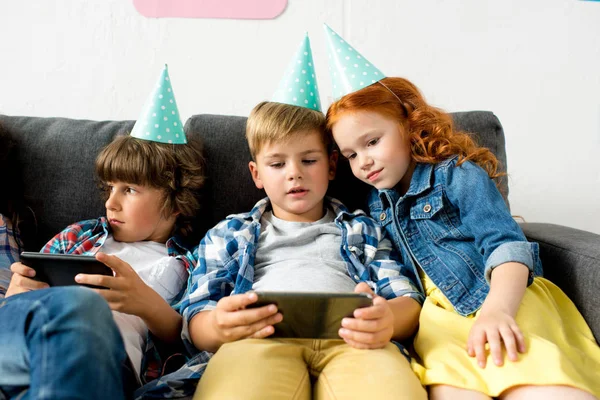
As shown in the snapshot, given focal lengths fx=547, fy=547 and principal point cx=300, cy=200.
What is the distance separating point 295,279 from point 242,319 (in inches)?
9.5

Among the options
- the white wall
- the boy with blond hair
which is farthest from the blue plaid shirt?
the white wall

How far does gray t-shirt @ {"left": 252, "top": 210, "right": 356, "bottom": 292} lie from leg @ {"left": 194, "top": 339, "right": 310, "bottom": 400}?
0.54ft

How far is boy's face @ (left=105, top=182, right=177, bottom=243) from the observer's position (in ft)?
4.45

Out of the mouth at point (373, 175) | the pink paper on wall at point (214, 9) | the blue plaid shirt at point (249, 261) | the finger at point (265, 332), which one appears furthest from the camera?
the pink paper on wall at point (214, 9)

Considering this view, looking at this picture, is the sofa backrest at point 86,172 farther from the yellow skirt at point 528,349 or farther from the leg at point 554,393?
the leg at point 554,393

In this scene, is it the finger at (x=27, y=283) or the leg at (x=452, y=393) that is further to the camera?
the finger at (x=27, y=283)

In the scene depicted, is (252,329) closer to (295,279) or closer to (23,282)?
(295,279)

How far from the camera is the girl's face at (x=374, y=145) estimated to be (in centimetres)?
129

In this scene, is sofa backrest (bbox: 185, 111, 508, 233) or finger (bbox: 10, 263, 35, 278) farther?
sofa backrest (bbox: 185, 111, 508, 233)

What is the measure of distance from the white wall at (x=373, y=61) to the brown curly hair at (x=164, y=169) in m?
0.48

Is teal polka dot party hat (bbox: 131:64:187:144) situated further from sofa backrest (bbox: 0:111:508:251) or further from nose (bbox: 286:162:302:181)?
nose (bbox: 286:162:302:181)

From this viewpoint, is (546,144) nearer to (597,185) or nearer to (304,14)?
(597,185)

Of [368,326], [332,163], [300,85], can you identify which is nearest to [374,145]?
[332,163]

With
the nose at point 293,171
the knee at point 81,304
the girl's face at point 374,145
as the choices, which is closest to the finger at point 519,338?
the girl's face at point 374,145
